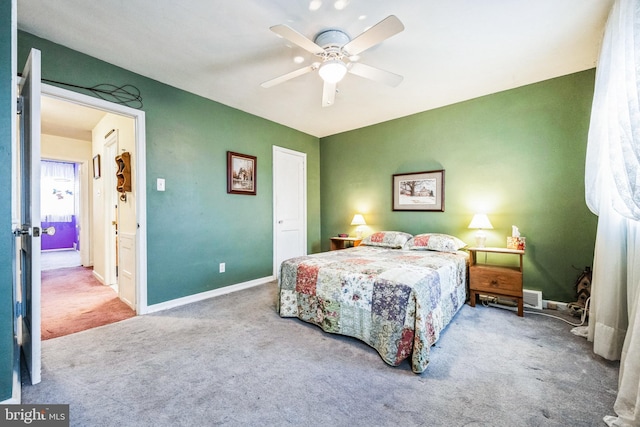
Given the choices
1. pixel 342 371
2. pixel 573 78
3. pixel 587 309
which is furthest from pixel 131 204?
pixel 573 78

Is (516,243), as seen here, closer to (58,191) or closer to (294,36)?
(294,36)

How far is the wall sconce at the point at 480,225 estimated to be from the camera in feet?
9.71

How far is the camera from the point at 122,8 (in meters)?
1.83

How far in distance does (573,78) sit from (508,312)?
8.37 feet

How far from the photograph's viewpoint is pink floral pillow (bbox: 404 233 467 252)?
3133mm

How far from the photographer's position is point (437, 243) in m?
3.19

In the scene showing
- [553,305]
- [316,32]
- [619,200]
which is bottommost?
[553,305]

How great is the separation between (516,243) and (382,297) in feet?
6.33

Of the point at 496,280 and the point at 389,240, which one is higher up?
the point at 389,240

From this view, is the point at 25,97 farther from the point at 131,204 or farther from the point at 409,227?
the point at 409,227

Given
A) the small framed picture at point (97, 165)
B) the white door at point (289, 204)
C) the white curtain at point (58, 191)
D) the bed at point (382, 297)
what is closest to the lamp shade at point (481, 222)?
the bed at point (382, 297)

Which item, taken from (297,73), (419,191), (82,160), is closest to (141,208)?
(297,73)

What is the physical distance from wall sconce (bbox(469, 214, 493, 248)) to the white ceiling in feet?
5.04

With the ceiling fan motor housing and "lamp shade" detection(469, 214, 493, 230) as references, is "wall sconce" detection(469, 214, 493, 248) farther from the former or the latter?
the ceiling fan motor housing
